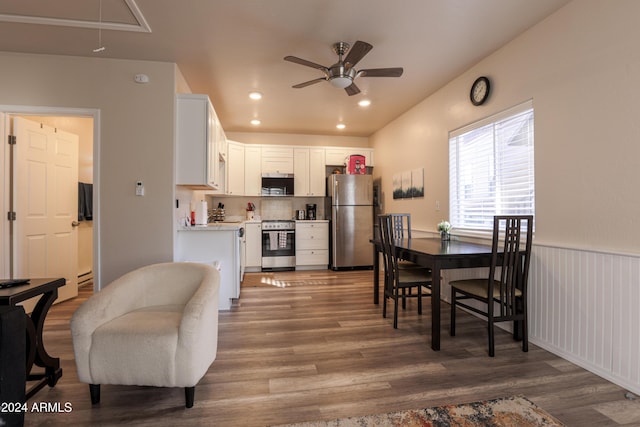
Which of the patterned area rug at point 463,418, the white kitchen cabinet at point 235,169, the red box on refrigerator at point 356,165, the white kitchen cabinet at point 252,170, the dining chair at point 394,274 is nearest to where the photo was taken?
the patterned area rug at point 463,418

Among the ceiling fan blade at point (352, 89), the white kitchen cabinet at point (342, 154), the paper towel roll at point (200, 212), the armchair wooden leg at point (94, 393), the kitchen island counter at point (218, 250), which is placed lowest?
the armchair wooden leg at point (94, 393)

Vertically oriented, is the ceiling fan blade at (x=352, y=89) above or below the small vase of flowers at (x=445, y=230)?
above

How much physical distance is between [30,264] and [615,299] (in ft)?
17.1

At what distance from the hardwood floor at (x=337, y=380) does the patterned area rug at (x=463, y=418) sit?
6cm

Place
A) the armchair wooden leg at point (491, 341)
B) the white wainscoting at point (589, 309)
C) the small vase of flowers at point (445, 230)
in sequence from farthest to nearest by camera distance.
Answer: the small vase of flowers at point (445, 230)
the armchair wooden leg at point (491, 341)
the white wainscoting at point (589, 309)

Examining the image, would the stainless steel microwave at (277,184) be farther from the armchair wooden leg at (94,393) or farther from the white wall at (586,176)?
the armchair wooden leg at (94,393)

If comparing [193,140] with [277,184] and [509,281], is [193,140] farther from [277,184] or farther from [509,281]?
[509,281]

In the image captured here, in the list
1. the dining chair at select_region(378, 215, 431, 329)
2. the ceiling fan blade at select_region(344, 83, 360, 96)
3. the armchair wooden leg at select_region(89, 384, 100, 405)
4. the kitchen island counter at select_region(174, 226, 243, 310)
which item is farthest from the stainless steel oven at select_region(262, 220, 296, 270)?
the armchair wooden leg at select_region(89, 384, 100, 405)

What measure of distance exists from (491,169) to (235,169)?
13.8 ft

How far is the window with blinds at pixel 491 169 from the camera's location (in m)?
2.76

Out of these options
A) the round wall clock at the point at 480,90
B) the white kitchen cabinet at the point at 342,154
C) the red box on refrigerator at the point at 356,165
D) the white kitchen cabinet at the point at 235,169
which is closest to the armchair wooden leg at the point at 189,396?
the round wall clock at the point at 480,90

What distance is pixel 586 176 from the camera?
2219 millimetres

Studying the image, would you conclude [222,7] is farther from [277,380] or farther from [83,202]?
[83,202]

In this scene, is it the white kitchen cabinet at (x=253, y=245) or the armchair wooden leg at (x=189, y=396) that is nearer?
the armchair wooden leg at (x=189, y=396)
